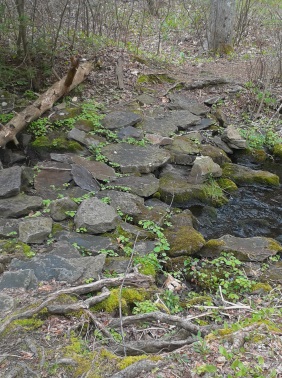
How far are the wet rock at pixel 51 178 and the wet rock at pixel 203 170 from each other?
204 cm

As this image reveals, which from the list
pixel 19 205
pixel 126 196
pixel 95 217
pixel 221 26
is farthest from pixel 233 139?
pixel 221 26

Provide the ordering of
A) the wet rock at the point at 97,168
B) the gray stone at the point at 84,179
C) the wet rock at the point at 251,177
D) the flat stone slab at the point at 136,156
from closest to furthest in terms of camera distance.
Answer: the gray stone at the point at 84,179 < the wet rock at the point at 97,168 < the flat stone slab at the point at 136,156 < the wet rock at the point at 251,177

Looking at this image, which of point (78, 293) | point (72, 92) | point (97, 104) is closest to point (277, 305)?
point (78, 293)

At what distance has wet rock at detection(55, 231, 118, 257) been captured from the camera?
15.9ft

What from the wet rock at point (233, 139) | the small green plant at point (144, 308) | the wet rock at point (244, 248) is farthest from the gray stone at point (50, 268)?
the wet rock at point (233, 139)

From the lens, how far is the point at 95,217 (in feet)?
17.4

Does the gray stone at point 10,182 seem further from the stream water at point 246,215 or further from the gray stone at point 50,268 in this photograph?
the stream water at point 246,215

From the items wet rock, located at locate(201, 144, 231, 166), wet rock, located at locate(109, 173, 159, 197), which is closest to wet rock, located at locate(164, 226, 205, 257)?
wet rock, located at locate(109, 173, 159, 197)

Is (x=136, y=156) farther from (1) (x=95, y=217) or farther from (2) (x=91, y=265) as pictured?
(2) (x=91, y=265)

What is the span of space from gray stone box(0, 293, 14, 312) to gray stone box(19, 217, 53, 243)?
1.19m

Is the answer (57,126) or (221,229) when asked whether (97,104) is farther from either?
(221,229)

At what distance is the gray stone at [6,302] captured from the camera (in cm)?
354

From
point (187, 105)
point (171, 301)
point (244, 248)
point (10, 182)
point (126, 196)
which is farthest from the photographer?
point (187, 105)

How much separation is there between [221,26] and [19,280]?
10.4 m
